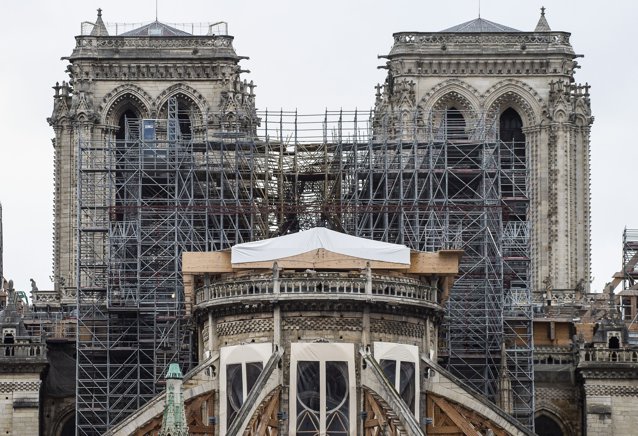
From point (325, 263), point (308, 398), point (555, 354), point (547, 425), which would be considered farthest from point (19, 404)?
point (555, 354)

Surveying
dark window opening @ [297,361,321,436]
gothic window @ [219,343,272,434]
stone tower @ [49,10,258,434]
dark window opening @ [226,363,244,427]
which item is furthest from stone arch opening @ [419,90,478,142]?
dark window opening @ [297,361,321,436]

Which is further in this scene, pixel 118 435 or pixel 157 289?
pixel 157 289

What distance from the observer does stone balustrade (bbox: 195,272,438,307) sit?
336 ft

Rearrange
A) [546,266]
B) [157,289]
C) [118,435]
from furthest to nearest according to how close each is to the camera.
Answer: [546,266]
[157,289]
[118,435]

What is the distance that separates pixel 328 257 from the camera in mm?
104312

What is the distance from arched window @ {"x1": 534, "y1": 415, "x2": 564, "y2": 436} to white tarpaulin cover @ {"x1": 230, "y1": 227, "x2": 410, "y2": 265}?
1388 cm

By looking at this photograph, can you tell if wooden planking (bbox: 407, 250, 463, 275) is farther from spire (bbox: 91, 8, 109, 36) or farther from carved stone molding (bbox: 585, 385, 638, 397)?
spire (bbox: 91, 8, 109, 36)

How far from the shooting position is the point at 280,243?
10544cm

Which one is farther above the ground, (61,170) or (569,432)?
(61,170)

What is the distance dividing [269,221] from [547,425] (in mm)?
12110

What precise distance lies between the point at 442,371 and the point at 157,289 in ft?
49.3

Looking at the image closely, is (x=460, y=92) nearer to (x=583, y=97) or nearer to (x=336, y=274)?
(x=583, y=97)

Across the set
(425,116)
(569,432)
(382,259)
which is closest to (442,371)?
(382,259)

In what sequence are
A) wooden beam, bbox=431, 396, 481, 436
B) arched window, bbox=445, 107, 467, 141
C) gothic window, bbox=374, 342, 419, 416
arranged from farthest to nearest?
arched window, bbox=445, 107, 467, 141 < gothic window, bbox=374, 342, 419, 416 < wooden beam, bbox=431, 396, 481, 436
